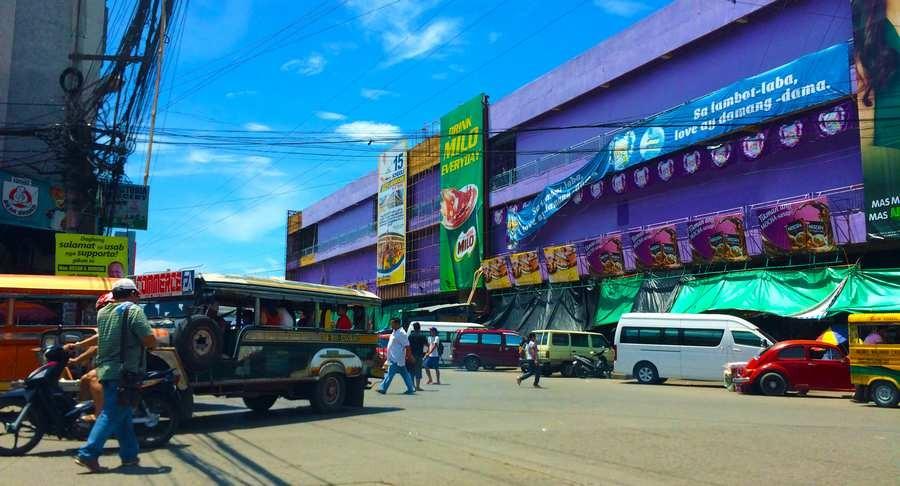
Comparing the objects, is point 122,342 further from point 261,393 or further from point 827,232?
point 827,232

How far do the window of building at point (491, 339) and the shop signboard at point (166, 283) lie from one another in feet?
72.1

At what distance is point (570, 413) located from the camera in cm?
1280

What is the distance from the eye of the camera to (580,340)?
2919 cm

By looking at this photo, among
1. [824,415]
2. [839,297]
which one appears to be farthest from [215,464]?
[839,297]

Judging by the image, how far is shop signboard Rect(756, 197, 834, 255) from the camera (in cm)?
2205

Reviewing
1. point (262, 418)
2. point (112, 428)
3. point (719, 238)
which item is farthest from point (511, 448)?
point (719, 238)

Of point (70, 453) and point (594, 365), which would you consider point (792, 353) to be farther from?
point (70, 453)

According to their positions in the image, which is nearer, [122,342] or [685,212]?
[122,342]

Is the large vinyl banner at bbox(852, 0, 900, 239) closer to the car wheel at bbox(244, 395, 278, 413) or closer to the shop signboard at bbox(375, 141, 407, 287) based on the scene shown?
the car wheel at bbox(244, 395, 278, 413)

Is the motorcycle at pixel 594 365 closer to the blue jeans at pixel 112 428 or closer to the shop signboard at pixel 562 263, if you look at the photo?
the shop signboard at pixel 562 263

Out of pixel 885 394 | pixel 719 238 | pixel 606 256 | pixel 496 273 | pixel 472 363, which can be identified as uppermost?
pixel 719 238

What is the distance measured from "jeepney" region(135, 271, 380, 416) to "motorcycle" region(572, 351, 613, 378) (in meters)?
15.9

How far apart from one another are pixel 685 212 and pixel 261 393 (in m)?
20.9

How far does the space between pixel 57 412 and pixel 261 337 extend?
138 inches
